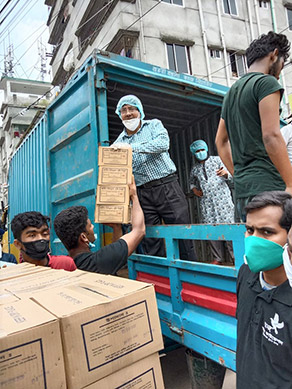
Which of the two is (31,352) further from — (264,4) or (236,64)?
(264,4)

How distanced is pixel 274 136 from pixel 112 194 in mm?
1140

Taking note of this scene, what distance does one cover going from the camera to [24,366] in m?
0.69

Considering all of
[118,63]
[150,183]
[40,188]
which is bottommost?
[150,183]

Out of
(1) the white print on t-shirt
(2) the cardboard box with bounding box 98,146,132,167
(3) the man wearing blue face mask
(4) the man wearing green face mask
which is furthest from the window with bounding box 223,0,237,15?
(1) the white print on t-shirt

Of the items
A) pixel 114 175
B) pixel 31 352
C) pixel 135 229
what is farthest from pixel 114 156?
pixel 31 352

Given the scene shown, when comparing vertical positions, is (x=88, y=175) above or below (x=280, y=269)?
above

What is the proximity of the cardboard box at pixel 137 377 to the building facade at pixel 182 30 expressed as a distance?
984 cm

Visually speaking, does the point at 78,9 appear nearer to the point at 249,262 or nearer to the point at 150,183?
the point at 150,183

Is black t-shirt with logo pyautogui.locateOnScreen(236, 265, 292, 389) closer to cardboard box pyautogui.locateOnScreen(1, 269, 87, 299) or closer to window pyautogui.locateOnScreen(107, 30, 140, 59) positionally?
cardboard box pyautogui.locateOnScreen(1, 269, 87, 299)

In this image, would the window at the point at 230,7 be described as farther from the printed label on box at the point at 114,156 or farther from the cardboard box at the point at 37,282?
the cardboard box at the point at 37,282

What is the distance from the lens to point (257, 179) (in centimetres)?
158

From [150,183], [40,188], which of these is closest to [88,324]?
[150,183]

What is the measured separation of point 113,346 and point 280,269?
0.71 m

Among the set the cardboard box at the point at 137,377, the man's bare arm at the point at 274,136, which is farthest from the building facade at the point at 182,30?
the cardboard box at the point at 137,377
